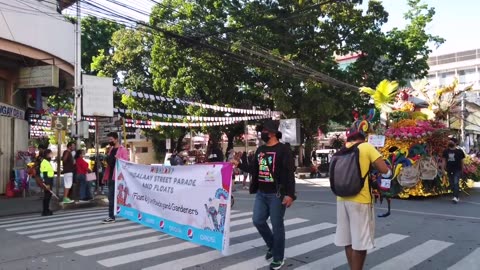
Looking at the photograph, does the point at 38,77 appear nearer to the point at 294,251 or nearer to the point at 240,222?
the point at 240,222

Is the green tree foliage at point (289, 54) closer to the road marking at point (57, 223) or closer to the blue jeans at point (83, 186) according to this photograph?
the blue jeans at point (83, 186)

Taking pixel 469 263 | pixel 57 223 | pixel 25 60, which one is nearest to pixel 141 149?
pixel 25 60

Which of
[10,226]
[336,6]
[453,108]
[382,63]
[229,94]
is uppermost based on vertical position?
[336,6]

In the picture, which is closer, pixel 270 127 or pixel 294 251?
pixel 270 127

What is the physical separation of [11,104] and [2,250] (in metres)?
11.8

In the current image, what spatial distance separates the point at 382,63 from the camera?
28.9 metres

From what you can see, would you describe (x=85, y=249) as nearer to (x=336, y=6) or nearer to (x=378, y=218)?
(x=378, y=218)

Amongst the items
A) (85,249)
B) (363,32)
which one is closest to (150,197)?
(85,249)

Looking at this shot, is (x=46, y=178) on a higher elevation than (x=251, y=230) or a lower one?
higher

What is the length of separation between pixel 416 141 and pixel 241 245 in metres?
8.24

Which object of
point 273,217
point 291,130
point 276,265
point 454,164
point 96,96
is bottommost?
point 276,265

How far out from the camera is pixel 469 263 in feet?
19.5

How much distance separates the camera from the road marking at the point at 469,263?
5746 millimetres

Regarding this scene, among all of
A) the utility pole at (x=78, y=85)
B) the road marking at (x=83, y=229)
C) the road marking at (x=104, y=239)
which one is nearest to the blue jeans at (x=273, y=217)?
the road marking at (x=104, y=239)
